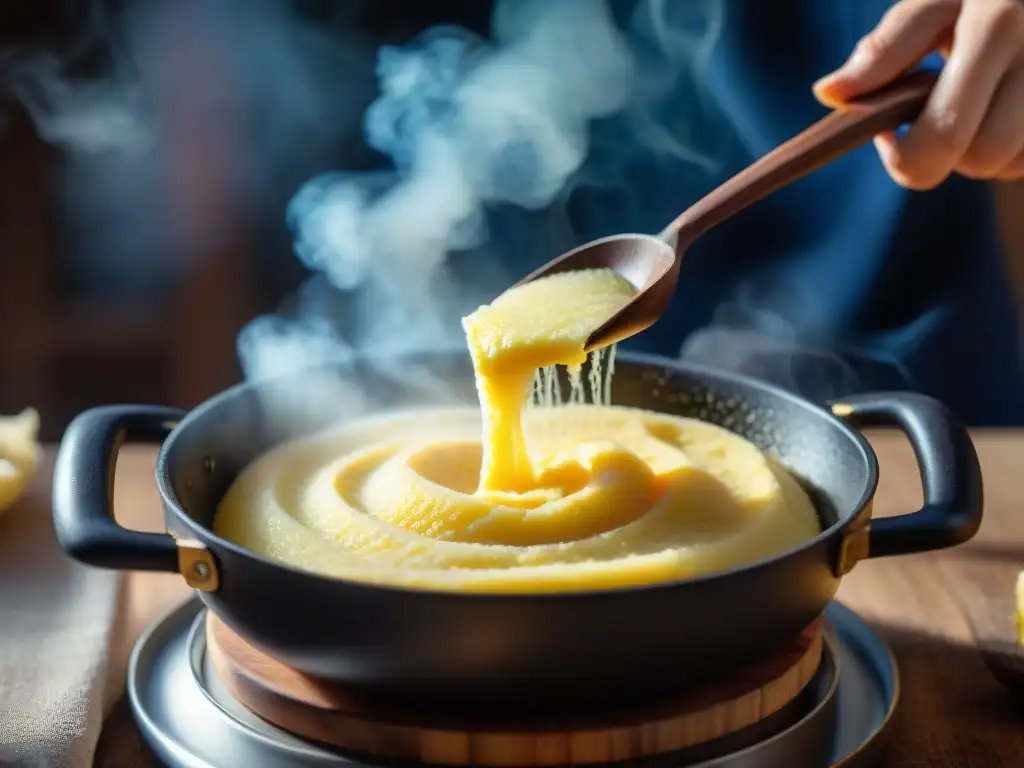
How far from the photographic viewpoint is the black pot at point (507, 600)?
2.80ft

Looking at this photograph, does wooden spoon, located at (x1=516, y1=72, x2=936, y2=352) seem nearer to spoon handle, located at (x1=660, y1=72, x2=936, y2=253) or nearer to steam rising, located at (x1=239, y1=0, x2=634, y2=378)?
spoon handle, located at (x1=660, y1=72, x2=936, y2=253)

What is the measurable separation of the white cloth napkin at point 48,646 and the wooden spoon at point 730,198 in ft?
2.12

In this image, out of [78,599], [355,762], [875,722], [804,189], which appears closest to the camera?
[355,762]

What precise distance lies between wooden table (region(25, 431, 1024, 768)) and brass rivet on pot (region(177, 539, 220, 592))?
0.23 m

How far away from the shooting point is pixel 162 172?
8.26 ft

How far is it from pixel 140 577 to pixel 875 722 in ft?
2.90

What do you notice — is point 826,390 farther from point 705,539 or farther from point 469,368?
point 705,539

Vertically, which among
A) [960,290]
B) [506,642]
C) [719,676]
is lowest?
[960,290]

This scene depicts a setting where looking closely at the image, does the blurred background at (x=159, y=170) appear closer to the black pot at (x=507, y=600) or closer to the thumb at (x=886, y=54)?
the thumb at (x=886, y=54)

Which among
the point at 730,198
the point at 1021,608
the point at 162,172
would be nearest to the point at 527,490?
the point at 730,198

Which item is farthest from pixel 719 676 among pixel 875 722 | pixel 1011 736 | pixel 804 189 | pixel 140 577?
pixel 804 189

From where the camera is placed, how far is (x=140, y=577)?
1.43 m

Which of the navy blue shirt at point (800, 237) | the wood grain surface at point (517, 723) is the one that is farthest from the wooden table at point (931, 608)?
the navy blue shirt at point (800, 237)

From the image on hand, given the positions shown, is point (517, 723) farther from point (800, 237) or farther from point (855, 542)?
point (800, 237)
